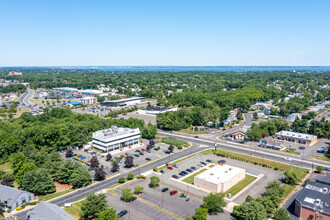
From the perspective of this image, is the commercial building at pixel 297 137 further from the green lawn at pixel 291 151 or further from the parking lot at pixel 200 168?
the parking lot at pixel 200 168

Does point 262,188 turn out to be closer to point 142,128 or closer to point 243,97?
point 142,128

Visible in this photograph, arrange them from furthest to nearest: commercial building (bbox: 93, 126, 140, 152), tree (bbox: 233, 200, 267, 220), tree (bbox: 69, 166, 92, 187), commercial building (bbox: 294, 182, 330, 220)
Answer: commercial building (bbox: 93, 126, 140, 152) < tree (bbox: 69, 166, 92, 187) < commercial building (bbox: 294, 182, 330, 220) < tree (bbox: 233, 200, 267, 220)

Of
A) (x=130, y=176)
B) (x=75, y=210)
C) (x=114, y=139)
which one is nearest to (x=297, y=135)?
(x=130, y=176)

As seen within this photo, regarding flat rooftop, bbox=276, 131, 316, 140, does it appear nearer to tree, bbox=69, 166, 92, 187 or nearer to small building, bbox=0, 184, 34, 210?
tree, bbox=69, 166, 92, 187

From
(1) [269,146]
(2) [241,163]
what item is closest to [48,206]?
(2) [241,163]

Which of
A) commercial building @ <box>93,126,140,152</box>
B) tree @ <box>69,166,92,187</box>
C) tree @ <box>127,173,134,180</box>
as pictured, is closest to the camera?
tree @ <box>69,166,92,187</box>

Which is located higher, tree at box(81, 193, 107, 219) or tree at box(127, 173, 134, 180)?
tree at box(81, 193, 107, 219)

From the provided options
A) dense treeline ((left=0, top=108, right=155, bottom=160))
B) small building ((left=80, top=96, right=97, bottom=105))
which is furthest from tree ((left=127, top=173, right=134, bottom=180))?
small building ((left=80, top=96, right=97, bottom=105))
